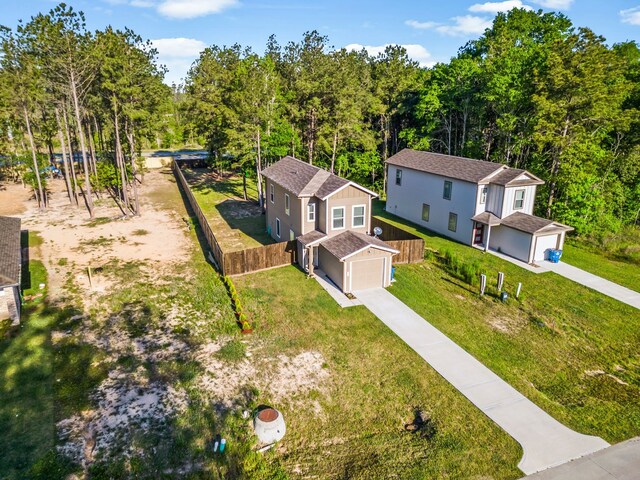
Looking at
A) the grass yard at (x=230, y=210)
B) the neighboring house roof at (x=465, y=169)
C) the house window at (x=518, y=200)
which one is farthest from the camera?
the grass yard at (x=230, y=210)

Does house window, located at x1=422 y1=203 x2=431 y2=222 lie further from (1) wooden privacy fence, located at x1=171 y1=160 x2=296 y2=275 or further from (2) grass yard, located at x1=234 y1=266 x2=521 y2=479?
(2) grass yard, located at x1=234 y1=266 x2=521 y2=479

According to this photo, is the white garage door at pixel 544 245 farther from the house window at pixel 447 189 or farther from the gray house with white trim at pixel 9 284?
the gray house with white trim at pixel 9 284

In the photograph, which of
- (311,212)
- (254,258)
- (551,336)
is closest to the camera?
(551,336)

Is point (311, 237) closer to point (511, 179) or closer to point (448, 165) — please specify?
point (448, 165)

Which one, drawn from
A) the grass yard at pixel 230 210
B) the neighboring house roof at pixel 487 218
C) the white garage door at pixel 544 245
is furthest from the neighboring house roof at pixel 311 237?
the white garage door at pixel 544 245

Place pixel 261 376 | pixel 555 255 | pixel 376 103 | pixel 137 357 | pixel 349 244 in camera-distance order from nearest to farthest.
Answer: pixel 261 376 < pixel 137 357 < pixel 349 244 < pixel 555 255 < pixel 376 103

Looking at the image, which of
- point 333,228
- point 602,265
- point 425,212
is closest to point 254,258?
point 333,228

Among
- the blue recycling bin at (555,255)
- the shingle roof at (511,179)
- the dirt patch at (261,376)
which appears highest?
the shingle roof at (511,179)
